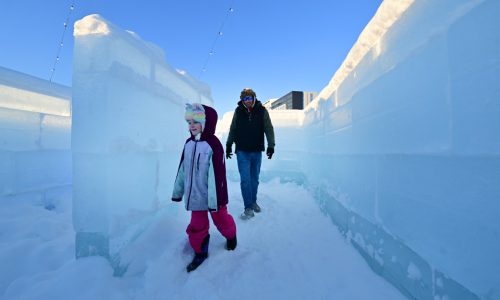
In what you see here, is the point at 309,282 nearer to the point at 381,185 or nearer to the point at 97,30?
the point at 381,185

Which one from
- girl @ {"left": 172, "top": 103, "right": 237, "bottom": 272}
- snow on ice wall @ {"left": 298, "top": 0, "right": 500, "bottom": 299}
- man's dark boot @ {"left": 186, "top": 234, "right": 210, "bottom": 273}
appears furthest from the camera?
girl @ {"left": 172, "top": 103, "right": 237, "bottom": 272}

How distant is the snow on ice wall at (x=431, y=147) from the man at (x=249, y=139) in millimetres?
1445

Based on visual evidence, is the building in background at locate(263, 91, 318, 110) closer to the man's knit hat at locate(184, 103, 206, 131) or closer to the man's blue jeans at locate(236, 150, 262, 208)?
the man's blue jeans at locate(236, 150, 262, 208)

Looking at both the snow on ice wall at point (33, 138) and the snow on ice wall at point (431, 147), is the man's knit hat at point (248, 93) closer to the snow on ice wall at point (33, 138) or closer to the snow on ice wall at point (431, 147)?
the snow on ice wall at point (431, 147)

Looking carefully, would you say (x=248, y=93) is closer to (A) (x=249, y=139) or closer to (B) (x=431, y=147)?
(A) (x=249, y=139)

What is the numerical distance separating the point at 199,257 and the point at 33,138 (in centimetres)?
366

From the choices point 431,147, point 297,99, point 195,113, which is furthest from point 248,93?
point 297,99

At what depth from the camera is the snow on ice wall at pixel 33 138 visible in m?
3.30

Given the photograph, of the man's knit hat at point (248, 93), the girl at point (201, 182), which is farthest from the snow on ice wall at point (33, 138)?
the man's knit hat at point (248, 93)

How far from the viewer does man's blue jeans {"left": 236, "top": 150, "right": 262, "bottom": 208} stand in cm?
321

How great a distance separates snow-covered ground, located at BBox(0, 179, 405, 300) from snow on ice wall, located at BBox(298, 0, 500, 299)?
12.8 inches

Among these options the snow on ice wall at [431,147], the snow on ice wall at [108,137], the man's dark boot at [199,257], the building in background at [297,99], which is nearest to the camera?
the snow on ice wall at [431,147]

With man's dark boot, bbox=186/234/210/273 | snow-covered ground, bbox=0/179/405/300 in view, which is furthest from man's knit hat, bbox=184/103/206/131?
snow-covered ground, bbox=0/179/405/300

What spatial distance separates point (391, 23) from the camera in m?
1.61
